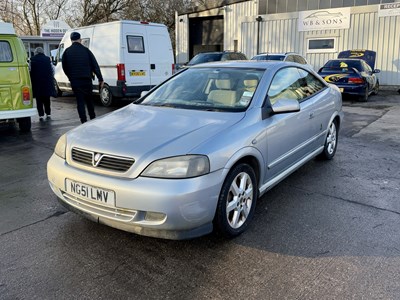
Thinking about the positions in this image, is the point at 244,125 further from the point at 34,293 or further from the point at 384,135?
the point at 384,135

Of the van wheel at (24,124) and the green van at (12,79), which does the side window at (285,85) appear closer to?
the green van at (12,79)

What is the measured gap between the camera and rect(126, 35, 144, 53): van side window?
36.1 ft

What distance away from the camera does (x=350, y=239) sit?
333cm

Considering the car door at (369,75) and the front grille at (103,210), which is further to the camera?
the car door at (369,75)

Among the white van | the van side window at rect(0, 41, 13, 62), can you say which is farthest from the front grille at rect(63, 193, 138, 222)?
the white van

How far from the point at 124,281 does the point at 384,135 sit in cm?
681

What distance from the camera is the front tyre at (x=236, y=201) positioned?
3.08 metres

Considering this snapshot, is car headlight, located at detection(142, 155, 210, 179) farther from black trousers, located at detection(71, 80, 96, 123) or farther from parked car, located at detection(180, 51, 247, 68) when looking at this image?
parked car, located at detection(180, 51, 247, 68)

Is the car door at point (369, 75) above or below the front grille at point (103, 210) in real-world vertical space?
above

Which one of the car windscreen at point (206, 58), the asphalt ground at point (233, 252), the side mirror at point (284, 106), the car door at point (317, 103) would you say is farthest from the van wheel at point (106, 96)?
the side mirror at point (284, 106)

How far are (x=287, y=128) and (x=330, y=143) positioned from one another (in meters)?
1.93

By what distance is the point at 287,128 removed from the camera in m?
4.03

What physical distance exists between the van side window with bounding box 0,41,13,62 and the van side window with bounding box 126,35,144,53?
4.02m

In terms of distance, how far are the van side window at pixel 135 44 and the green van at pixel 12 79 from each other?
12.6 feet
